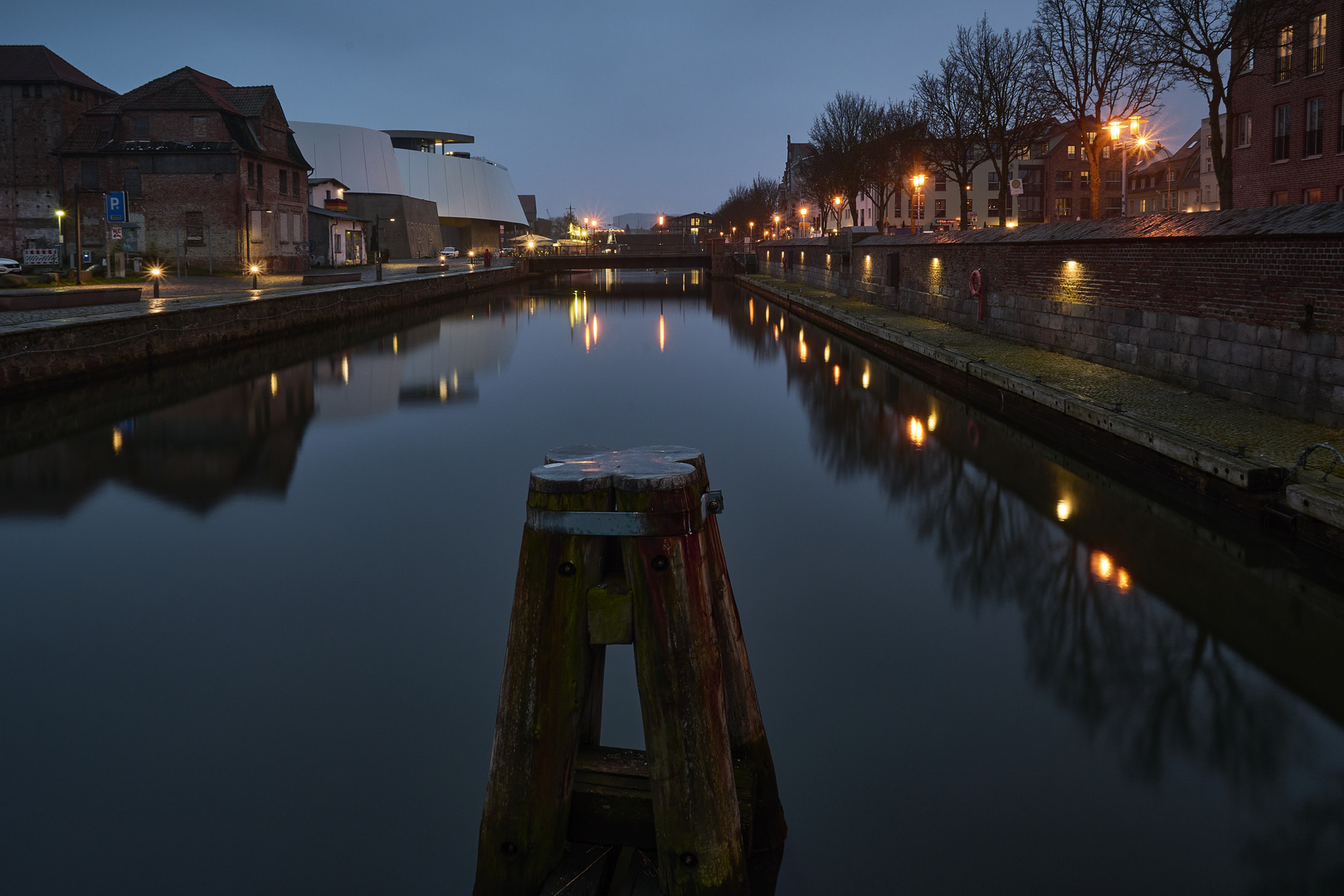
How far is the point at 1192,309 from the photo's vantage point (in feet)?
47.9

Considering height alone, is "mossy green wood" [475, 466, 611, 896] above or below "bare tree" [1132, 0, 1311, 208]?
below

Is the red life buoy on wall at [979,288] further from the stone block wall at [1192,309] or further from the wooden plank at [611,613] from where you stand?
the wooden plank at [611,613]

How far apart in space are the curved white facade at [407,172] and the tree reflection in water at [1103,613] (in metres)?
74.7

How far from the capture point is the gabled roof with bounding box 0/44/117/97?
5628 cm

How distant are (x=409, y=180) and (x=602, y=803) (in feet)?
351

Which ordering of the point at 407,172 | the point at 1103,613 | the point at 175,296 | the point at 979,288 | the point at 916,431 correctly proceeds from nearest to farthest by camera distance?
the point at 1103,613 → the point at 916,431 → the point at 979,288 → the point at 175,296 → the point at 407,172

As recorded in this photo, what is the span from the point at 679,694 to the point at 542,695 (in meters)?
0.48

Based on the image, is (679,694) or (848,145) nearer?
(679,694)

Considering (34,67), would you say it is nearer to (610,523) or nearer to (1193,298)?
(1193,298)

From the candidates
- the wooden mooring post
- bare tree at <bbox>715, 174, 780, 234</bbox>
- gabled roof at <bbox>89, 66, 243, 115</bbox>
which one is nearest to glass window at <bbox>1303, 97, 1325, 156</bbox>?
the wooden mooring post

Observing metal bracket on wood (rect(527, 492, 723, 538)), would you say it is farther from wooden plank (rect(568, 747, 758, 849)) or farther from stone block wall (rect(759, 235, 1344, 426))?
stone block wall (rect(759, 235, 1344, 426))

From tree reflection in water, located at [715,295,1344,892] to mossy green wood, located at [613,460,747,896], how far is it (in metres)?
2.70

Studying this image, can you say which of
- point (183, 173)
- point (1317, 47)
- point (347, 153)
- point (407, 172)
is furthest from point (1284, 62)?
point (407, 172)

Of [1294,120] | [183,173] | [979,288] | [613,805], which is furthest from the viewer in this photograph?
Answer: [183,173]
